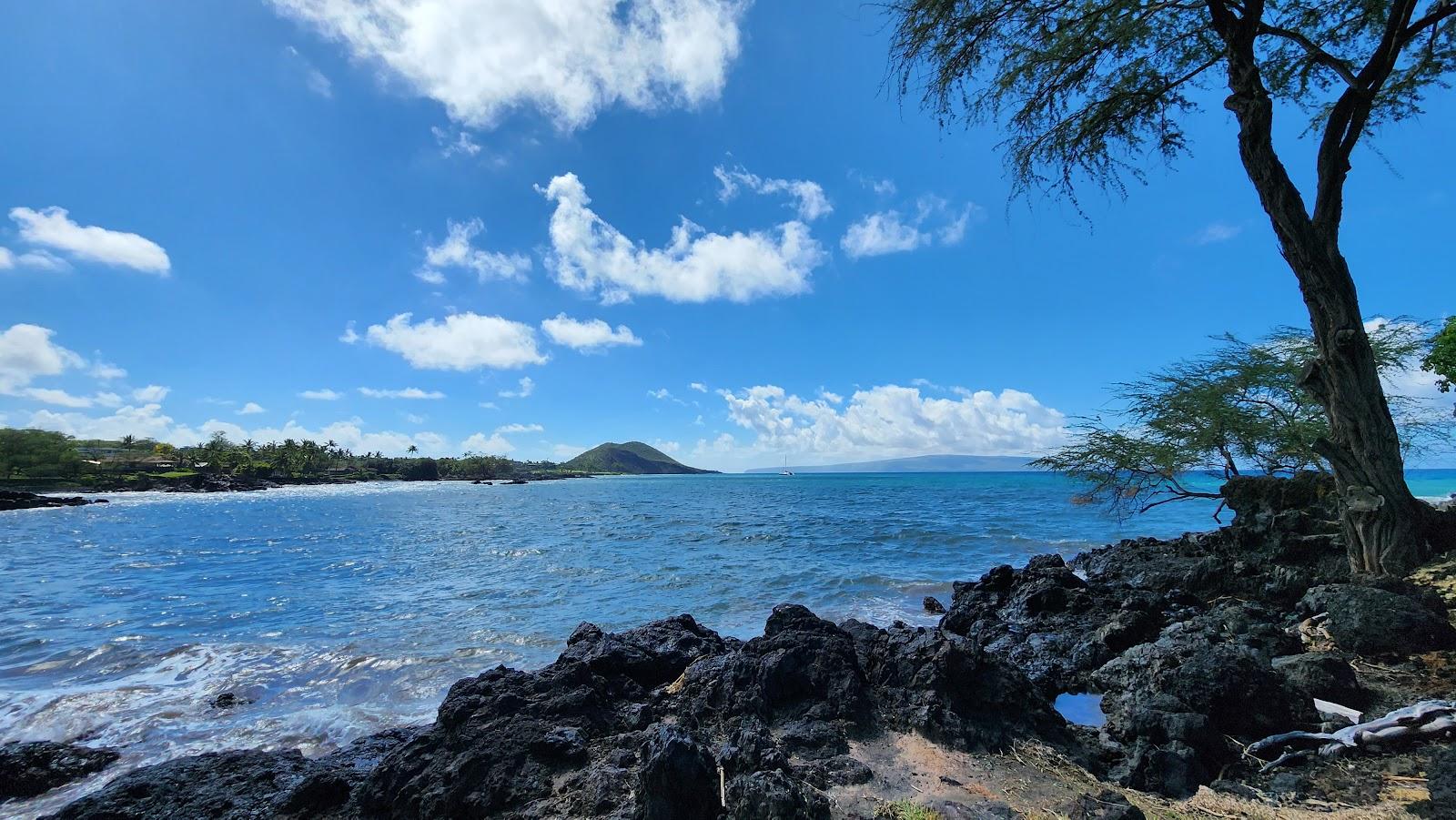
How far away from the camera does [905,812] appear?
145 inches

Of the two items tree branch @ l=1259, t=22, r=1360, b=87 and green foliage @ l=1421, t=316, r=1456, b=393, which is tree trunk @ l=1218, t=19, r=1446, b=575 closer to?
tree branch @ l=1259, t=22, r=1360, b=87

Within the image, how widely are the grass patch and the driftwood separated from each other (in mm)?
2931

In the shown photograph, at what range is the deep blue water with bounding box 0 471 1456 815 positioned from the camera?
8039 millimetres

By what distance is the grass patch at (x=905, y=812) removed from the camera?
3602 mm

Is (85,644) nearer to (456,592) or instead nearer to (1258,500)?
(456,592)

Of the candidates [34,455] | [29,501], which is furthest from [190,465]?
[29,501]

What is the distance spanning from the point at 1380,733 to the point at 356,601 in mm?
18354

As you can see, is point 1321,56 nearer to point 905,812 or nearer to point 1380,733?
point 1380,733

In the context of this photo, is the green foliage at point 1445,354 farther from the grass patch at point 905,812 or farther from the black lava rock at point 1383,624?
the grass patch at point 905,812

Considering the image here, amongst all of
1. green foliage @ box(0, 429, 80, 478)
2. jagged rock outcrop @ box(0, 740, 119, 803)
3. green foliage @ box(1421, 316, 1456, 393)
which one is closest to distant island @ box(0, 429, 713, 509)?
green foliage @ box(0, 429, 80, 478)

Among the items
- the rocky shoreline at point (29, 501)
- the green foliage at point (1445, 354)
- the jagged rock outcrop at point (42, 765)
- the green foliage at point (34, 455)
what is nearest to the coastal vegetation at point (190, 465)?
the green foliage at point (34, 455)

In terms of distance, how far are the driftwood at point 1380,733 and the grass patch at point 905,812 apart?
293cm

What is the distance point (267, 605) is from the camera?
14531 mm

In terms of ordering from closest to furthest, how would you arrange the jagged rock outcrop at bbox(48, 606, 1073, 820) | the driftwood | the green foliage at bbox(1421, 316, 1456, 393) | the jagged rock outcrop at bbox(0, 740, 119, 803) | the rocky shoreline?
the jagged rock outcrop at bbox(48, 606, 1073, 820)
the driftwood
the jagged rock outcrop at bbox(0, 740, 119, 803)
the green foliage at bbox(1421, 316, 1456, 393)
the rocky shoreline
